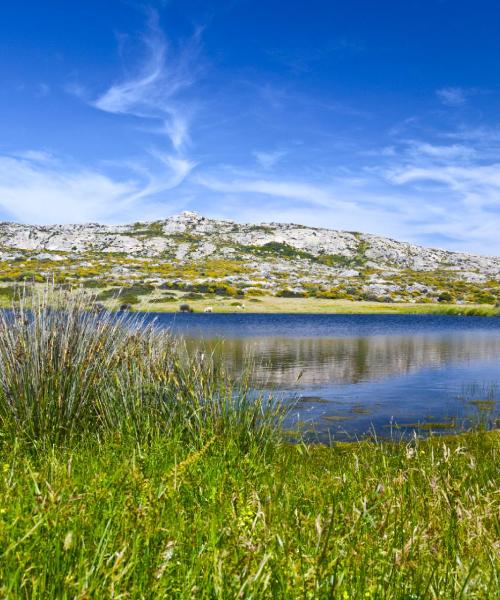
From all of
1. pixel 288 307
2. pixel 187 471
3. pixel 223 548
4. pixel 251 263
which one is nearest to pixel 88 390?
pixel 187 471

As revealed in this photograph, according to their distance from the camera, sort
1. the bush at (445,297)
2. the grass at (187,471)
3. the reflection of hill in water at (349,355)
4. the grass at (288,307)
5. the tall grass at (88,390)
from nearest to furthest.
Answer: the grass at (187,471) → the tall grass at (88,390) → the reflection of hill in water at (349,355) → the grass at (288,307) → the bush at (445,297)

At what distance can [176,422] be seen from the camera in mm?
8062

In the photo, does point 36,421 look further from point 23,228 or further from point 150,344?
point 23,228

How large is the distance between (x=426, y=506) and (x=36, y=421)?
→ 220 inches

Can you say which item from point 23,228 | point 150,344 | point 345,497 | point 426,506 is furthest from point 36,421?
Answer: point 23,228

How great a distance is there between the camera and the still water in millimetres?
14477

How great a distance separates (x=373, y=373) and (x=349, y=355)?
713cm

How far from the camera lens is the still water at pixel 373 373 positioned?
14477 millimetres

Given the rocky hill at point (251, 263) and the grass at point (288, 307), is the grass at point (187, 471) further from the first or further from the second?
the rocky hill at point (251, 263)

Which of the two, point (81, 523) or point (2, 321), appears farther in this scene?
point (2, 321)

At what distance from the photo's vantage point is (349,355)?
31.5 meters

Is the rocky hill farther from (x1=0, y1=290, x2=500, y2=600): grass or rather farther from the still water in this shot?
(x1=0, y1=290, x2=500, y2=600): grass

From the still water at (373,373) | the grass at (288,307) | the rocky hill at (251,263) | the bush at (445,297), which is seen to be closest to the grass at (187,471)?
the still water at (373,373)

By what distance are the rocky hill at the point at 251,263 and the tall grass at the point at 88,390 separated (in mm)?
74035
